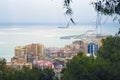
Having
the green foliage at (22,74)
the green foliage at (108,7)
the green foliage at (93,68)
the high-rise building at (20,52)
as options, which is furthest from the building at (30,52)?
the green foliage at (108,7)

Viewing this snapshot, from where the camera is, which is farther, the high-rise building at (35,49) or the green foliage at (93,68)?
the high-rise building at (35,49)

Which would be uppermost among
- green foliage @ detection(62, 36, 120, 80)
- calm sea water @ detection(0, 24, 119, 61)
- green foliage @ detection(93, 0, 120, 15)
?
green foliage @ detection(93, 0, 120, 15)

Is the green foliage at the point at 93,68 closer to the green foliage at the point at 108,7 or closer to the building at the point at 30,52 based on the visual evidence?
the green foliage at the point at 108,7

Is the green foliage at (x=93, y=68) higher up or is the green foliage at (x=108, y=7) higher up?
the green foliage at (x=108, y=7)

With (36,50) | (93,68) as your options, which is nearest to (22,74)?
(93,68)

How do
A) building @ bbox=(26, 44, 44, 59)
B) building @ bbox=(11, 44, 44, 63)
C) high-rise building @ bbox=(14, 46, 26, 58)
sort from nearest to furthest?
building @ bbox=(11, 44, 44, 63)
high-rise building @ bbox=(14, 46, 26, 58)
building @ bbox=(26, 44, 44, 59)

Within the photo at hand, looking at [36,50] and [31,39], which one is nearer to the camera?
[36,50]

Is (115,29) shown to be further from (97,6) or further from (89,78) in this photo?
(89,78)

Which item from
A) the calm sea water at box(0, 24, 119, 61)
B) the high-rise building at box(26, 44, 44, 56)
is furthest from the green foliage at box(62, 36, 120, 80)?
the high-rise building at box(26, 44, 44, 56)

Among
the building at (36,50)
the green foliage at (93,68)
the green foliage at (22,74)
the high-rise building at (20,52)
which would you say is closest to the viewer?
the green foliage at (93,68)

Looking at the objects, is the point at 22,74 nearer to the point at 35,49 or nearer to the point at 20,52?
the point at 20,52

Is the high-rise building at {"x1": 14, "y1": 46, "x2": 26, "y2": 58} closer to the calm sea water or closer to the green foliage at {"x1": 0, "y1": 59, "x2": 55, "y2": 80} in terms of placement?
the calm sea water
